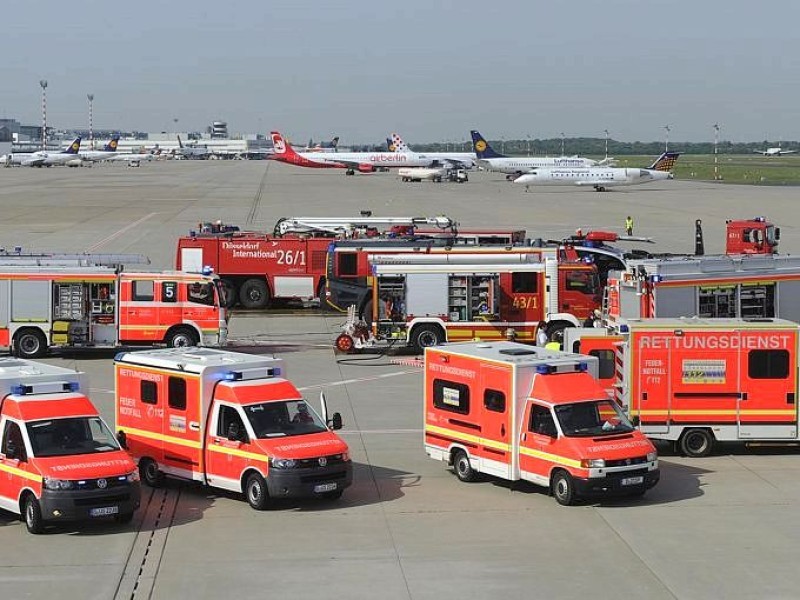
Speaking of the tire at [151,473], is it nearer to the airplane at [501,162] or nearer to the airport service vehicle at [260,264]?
the airport service vehicle at [260,264]

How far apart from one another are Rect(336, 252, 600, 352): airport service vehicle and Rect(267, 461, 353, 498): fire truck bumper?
15418 millimetres

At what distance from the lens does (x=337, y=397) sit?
2853cm

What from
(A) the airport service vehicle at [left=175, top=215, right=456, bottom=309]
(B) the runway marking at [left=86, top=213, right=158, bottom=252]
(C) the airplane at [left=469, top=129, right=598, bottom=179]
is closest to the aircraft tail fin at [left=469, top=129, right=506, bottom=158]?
(C) the airplane at [left=469, top=129, right=598, bottom=179]

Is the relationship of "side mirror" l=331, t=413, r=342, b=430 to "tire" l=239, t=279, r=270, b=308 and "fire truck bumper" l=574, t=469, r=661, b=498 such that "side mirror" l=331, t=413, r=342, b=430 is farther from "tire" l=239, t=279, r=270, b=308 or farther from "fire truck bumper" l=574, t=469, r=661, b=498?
"tire" l=239, t=279, r=270, b=308

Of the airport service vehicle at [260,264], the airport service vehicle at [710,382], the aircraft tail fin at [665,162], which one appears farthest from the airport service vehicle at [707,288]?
the aircraft tail fin at [665,162]

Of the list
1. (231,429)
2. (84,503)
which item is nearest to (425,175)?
(231,429)

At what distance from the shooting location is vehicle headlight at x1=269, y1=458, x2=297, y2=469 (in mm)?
18531

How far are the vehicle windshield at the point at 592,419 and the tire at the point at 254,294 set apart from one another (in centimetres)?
2693

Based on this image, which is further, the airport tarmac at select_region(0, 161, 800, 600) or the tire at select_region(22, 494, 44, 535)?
the tire at select_region(22, 494, 44, 535)

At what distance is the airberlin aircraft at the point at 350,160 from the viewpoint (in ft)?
589

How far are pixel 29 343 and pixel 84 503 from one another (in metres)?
17.5

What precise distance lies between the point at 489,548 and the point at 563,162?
144 metres

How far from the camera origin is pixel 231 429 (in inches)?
758

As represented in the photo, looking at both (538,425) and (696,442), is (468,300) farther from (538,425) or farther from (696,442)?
(538,425)
